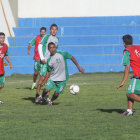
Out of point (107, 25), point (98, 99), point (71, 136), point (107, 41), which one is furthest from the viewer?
point (107, 25)

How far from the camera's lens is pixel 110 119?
29.2 ft

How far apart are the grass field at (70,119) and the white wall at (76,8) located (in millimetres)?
15888

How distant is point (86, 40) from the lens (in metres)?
26.6

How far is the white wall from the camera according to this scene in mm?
30016

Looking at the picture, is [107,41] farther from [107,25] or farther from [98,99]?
[98,99]

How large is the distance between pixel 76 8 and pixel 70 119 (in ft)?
71.8

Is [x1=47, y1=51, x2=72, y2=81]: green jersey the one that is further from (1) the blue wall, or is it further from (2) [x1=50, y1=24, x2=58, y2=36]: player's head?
(1) the blue wall

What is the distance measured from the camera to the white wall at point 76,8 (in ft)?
98.5

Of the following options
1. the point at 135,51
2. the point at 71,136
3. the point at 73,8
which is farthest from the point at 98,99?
the point at 73,8

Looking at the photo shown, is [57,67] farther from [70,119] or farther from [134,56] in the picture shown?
[70,119]

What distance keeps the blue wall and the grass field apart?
384 inches

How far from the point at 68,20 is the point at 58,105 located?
18212mm

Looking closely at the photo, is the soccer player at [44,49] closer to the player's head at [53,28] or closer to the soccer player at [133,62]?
the player's head at [53,28]

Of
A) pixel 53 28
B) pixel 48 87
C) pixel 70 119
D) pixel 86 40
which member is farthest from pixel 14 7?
pixel 70 119
